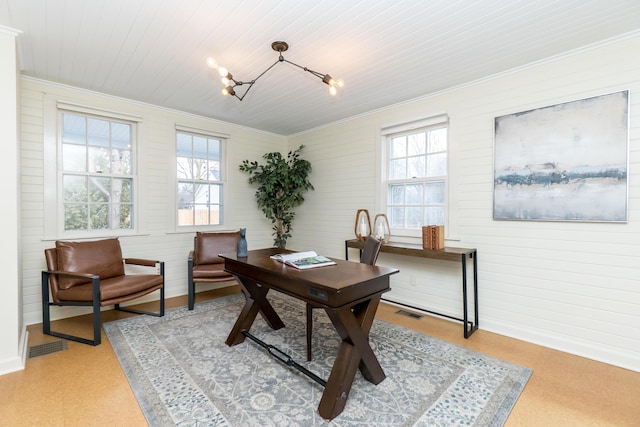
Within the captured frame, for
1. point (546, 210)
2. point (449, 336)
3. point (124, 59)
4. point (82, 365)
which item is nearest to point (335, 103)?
point (124, 59)

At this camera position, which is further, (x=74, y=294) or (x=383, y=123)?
(x=383, y=123)

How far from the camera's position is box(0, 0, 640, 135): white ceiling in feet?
6.50

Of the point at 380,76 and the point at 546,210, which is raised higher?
the point at 380,76

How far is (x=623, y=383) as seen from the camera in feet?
6.84

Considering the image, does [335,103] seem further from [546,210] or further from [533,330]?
[533,330]

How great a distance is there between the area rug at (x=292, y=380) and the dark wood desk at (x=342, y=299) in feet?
0.41

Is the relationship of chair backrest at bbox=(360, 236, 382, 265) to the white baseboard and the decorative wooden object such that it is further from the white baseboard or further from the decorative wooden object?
the white baseboard

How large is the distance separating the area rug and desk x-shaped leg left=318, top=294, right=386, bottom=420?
7cm

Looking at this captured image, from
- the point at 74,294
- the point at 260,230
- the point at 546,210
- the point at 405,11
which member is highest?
the point at 405,11

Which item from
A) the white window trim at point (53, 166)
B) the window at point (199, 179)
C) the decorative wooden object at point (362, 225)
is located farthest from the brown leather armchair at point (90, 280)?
the decorative wooden object at point (362, 225)

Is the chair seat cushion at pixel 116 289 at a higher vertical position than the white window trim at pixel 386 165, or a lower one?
lower

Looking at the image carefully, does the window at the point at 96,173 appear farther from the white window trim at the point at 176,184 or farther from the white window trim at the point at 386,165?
the white window trim at the point at 386,165

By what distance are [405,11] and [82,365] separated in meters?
3.52

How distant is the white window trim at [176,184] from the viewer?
4035mm
